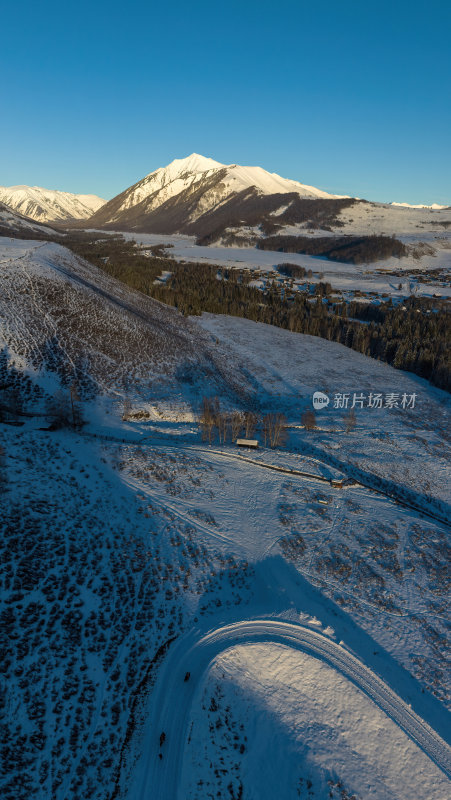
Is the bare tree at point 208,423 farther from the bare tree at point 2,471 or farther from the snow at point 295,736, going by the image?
the snow at point 295,736

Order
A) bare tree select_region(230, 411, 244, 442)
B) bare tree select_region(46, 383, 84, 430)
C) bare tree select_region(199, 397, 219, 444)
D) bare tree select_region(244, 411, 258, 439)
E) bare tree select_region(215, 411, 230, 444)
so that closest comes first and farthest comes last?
bare tree select_region(46, 383, 84, 430) → bare tree select_region(199, 397, 219, 444) → bare tree select_region(215, 411, 230, 444) → bare tree select_region(230, 411, 244, 442) → bare tree select_region(244, 411, 258, 439)

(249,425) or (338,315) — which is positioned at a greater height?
(338,315)

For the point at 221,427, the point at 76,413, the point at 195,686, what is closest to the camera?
the point at 195,686

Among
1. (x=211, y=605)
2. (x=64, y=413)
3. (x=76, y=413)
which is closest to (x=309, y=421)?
(x=76, y=413)

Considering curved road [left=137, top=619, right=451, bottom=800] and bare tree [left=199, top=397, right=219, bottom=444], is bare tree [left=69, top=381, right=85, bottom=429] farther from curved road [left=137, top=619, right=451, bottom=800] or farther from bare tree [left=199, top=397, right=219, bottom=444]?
curved road [left=137, top=619, right=451, bottom=800]

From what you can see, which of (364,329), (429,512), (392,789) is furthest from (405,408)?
(392,789)

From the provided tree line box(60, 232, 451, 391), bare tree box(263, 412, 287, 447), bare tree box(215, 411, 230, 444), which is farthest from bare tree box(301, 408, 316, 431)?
tree line box(60, 232, 451, 391)

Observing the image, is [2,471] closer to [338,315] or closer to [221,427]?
[221,427]
